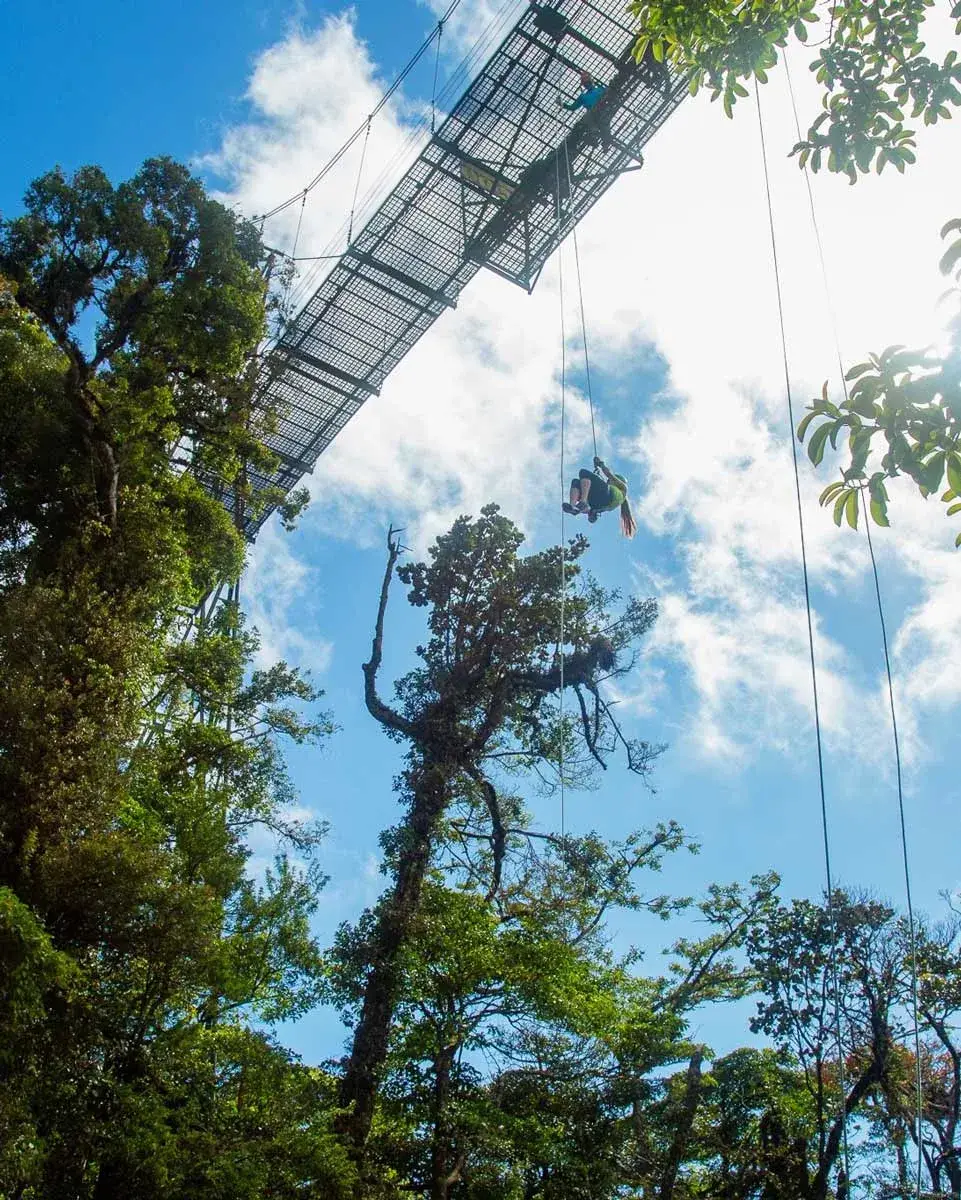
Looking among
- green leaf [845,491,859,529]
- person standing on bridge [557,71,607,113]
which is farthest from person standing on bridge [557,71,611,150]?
green leaf [845,491,859,529]

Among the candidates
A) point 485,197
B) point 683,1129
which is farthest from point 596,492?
point 683,1129

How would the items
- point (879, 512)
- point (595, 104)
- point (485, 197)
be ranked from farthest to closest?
point (485, 197), point (595, 104), point (879, 512)

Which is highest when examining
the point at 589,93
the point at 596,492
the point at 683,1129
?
the point at 589,93

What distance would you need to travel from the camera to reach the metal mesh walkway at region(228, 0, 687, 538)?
11312mm

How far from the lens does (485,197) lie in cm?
1260

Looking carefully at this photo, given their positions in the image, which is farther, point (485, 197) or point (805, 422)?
point (485, 197)

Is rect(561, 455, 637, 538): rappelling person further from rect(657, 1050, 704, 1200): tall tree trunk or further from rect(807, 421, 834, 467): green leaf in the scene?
rect(807, 421, 834, 467): green leaf

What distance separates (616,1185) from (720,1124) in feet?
9.72

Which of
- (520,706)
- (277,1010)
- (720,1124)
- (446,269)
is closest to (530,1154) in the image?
(277,1010)

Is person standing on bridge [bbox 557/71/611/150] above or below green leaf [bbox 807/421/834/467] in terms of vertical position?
above

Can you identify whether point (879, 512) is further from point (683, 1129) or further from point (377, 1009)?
point (683, 1129)

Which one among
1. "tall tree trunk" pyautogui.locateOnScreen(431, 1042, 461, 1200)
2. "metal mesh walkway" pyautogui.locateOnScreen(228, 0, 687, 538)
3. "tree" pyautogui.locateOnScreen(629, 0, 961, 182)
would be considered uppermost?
"metal mesh walkway" pyautogui.locateOnScreen(228, 0, 687, 538)

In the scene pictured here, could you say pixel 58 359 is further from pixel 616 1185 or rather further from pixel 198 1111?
pixel 616 1185

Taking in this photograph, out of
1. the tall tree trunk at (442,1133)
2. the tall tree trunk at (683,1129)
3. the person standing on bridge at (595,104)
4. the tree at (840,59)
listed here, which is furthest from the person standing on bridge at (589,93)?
the tall tree trunk at (683,1129)
